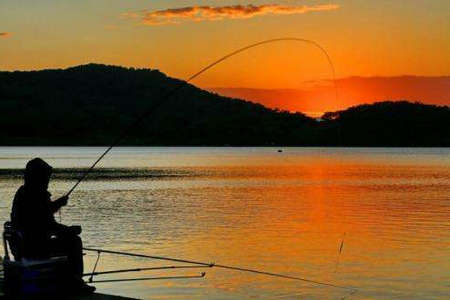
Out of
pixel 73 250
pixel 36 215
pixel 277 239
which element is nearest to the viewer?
pixel 36 215

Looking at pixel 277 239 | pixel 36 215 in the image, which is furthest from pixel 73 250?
pixel 277 239

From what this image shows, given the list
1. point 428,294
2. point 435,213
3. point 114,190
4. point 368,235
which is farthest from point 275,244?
point 114,190

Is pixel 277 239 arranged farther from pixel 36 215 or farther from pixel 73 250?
pixel 36 215

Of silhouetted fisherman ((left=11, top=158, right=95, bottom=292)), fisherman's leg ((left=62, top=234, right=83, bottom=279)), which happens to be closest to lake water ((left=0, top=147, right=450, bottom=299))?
fisherman's leg ((left=62, top=234, right=83, bottom=279))

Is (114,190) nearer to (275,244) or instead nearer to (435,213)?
(435,213)

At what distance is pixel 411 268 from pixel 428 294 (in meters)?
3.17

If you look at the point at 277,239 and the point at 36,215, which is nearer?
the point at 36,215

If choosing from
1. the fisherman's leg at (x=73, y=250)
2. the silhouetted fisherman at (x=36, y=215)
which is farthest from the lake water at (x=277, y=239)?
the silhouetted fisherman at (x=36, y=215)

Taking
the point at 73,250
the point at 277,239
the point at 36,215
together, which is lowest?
the point at 277,239

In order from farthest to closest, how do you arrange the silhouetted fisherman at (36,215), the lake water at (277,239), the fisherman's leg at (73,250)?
the lake water at (277,239), the fisherman's leg at (73,250), the silhouetted fisherman at (36,215)

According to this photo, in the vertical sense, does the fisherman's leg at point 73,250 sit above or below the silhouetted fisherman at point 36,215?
below

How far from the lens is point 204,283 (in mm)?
17078

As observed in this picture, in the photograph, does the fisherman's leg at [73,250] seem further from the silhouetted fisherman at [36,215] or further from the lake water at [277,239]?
the lake water at [277,239]

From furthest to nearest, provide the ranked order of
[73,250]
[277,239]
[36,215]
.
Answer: [277,239] → [73,250] → [36,215]
